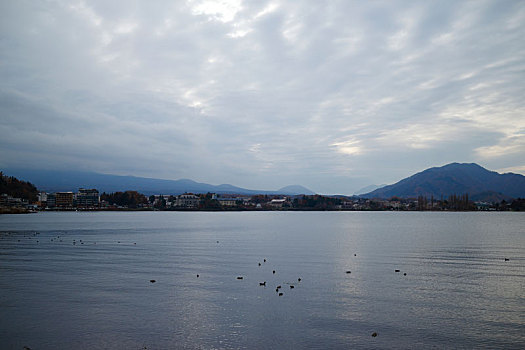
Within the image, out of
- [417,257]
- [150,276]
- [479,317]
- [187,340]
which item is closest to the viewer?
[187,340]

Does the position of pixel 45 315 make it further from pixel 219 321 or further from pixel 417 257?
pixel 417 257

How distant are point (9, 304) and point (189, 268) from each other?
14489 millimetres

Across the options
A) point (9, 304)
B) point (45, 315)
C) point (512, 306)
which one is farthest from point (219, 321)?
point (512, 306)

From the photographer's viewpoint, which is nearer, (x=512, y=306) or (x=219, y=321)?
(x=219, y=321)

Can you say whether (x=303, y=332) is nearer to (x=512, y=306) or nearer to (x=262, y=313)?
(x=262, y=313)

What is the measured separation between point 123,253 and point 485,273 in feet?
115

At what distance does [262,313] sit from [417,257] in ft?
87.3

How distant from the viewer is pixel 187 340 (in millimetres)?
16047

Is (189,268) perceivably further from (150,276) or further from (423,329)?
(423,329)

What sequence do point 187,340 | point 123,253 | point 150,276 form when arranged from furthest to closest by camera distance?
point 123,253
point 150,276
point 187,340

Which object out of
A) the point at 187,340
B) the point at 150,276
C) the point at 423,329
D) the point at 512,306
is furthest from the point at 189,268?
the point at 512,306

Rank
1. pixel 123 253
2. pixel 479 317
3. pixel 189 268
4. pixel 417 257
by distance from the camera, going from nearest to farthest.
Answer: pixel 479 317 → pixel 189 268 → pixel 417 257 → pixel 123 253

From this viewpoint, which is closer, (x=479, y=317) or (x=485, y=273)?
(x=479, y=317)

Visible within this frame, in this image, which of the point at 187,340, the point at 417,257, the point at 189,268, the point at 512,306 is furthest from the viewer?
the point at 417,257
